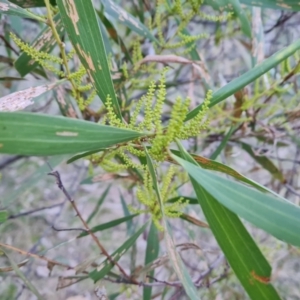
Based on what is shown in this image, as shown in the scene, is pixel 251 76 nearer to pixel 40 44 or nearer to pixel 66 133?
pixel 66 133

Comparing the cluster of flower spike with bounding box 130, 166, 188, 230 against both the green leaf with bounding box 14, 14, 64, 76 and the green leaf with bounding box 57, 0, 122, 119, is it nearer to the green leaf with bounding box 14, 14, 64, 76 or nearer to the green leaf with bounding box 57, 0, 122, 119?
the green leaf with bounding box 57, 0, 122, 119

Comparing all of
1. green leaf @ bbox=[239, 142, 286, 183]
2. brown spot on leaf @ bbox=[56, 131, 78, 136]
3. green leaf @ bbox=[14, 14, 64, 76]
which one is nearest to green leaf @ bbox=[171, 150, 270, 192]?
brown spot on leaf @ bbox=[56, 131, 78, 136]

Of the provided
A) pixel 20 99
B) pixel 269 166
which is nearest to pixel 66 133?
pixel 20 99

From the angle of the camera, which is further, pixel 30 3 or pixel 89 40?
pixel 30 3

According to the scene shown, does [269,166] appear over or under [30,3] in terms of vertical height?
under

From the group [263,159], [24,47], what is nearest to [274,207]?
[24,47]

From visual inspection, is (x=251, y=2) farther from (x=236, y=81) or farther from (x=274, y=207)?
(x=274, y=207)

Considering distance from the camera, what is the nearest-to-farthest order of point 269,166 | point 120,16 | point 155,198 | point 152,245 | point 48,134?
point 48,134 → point 155,198 → point 120,16 → point 152,245 → point 269,166
